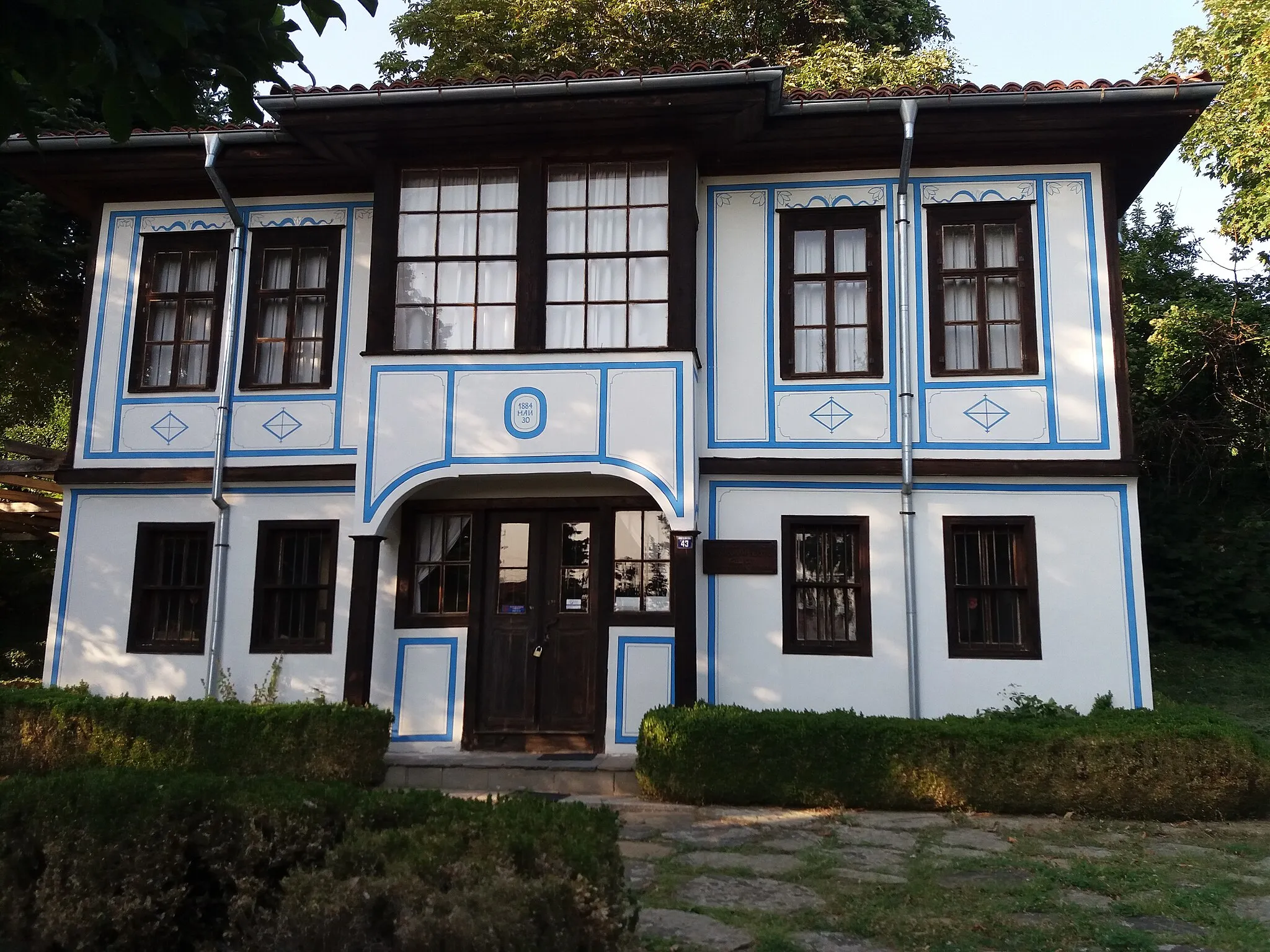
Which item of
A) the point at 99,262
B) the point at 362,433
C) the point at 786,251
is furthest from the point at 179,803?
the point at 99,262

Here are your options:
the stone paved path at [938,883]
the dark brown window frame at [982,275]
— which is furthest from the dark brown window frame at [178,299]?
the dark brown window frame at [982,275]

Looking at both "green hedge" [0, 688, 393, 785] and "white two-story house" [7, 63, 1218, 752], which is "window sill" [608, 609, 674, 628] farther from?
"green hedge" [0, 688, 393, 785]

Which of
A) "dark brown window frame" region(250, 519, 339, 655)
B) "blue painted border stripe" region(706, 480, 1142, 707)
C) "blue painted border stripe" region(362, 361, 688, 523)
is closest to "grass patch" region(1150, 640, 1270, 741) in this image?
"blue painted border stripe" region(706, 480, 1142, 707)

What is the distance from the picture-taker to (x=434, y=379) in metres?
9.60

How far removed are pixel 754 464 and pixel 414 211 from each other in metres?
3.98

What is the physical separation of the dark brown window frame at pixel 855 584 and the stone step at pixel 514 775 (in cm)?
187

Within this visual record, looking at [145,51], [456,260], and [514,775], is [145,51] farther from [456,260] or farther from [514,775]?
[514,775]

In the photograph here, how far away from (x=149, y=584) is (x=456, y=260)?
440 centimetres

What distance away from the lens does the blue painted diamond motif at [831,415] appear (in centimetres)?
999

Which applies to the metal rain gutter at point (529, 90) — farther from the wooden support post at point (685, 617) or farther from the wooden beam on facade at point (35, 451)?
the wooden beam on facade at point (35, 451)

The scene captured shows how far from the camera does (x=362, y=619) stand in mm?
9578

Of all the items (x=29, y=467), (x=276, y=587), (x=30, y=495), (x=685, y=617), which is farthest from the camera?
(x=30, y=495)

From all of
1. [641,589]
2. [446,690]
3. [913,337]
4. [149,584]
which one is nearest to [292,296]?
[149,584]

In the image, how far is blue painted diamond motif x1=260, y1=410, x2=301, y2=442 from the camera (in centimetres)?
1058
